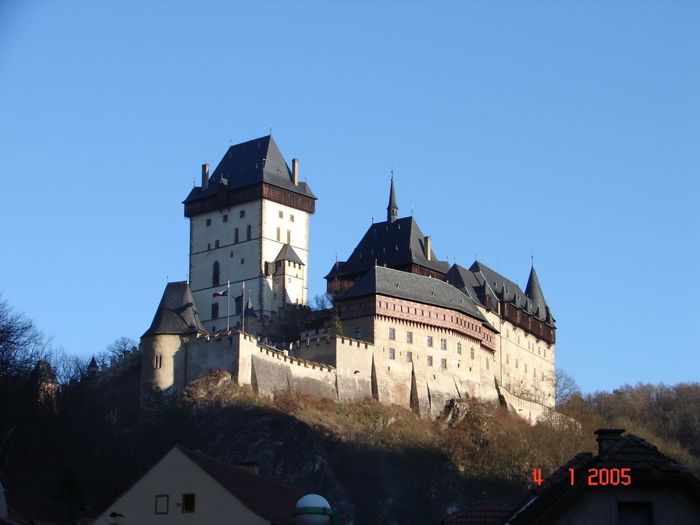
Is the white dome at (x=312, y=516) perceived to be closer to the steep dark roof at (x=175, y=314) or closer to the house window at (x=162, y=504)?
the house window at (x=162, y=504)

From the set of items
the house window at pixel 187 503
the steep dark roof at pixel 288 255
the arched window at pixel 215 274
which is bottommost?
the house window at pixel 187 503

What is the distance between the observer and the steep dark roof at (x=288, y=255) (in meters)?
101

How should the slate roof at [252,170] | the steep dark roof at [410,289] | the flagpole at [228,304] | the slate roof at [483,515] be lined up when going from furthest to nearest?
the slate roof at [252,170] < the flagpole at [228,304] < the steep dark roof at [410,289] < the slate roof at [483,515]

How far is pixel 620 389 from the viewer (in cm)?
14062

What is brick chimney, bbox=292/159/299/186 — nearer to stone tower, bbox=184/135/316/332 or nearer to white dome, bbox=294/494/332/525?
stone tower, bbox=184/135/316/332

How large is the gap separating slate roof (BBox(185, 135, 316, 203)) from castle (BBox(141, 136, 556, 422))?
10 cm

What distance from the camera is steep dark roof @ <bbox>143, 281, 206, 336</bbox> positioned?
85250mm

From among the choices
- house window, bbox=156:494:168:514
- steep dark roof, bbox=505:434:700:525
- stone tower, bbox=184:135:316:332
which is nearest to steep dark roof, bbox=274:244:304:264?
stone tower, bbox=184:135:316:332

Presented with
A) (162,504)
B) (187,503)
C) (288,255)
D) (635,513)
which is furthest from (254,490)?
(288,255)

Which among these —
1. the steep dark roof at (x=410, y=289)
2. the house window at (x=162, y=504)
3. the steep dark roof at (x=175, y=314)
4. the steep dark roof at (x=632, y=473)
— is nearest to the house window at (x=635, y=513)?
the steep dark roof at (x=632, y=473)

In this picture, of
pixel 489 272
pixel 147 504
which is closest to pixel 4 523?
pixel 147 504

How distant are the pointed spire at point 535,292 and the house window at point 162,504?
86074 mm

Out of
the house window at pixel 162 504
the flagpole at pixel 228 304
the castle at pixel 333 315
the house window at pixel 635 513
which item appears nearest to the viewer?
the house window at pixel 635 513

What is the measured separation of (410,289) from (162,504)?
203 feet
